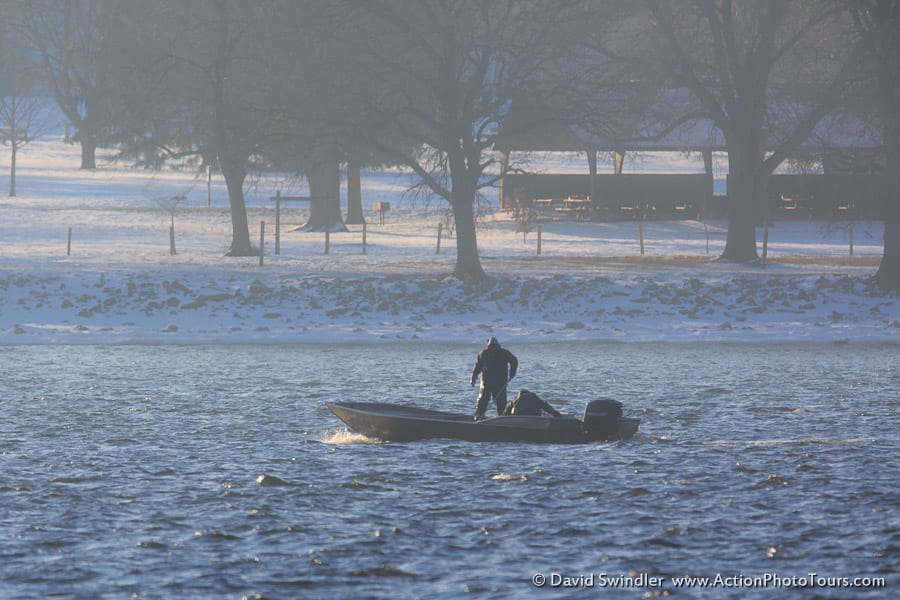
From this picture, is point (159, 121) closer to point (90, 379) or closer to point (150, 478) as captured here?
point (90, 379)

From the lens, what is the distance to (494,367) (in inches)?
770

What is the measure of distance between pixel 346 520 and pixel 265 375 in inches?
443

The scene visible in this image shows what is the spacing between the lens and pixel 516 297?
3550 cm

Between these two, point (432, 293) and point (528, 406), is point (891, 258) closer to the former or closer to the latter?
point (432, 293)

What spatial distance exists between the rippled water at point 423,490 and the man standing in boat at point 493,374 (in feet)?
4.08

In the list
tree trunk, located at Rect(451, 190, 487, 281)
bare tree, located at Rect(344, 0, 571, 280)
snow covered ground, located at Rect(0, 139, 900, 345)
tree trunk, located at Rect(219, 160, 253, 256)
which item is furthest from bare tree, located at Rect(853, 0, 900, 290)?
tree trunk, located at Rect(219, 160, 253, 256)

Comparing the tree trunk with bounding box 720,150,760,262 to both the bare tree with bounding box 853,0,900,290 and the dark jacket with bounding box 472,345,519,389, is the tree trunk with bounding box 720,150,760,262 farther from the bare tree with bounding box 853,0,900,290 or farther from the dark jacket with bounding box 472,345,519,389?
the dark jacket with bounding box 472,345,519,389

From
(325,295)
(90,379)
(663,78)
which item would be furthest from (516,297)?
(90,379)

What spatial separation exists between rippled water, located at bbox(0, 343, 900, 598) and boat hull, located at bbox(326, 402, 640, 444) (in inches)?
8.1

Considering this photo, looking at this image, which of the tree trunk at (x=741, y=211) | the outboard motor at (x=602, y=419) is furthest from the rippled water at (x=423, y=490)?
the tree trunk at (x=741, y=211)

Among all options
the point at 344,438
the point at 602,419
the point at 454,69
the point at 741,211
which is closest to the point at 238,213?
the point at 454,69

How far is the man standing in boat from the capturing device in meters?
19.5

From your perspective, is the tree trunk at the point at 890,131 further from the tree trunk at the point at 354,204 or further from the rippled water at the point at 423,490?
the tree trunk at the point at 354,204

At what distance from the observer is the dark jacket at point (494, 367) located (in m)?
19.5
